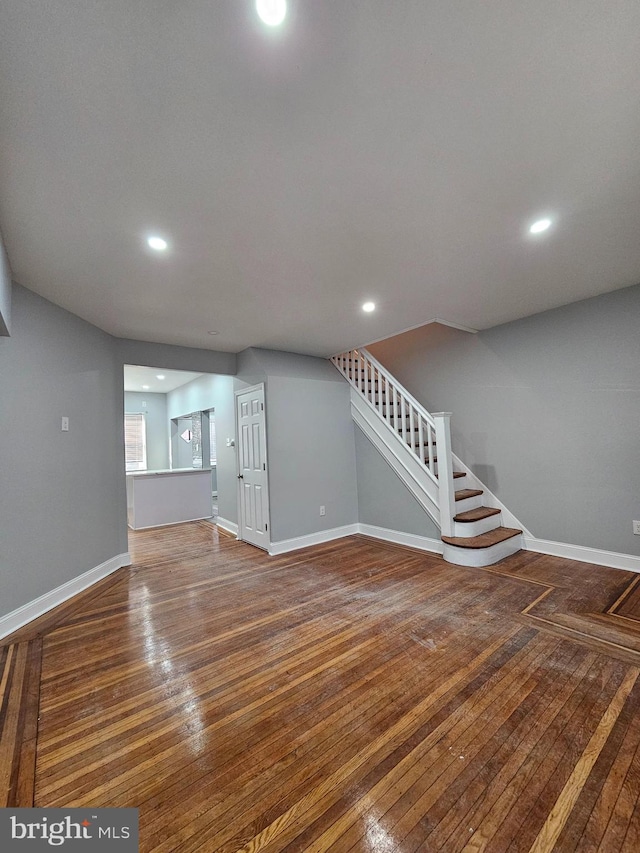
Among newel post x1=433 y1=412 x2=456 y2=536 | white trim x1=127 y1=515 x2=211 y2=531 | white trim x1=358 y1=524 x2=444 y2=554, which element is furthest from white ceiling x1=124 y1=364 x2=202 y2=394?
newel post x1=433 y1=412 x2=456 y2=536

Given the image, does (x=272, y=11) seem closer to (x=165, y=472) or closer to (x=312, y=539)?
(x=312, y=539)

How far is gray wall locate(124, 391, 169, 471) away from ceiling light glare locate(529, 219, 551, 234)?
8.80 meters

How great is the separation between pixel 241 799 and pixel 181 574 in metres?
2.76

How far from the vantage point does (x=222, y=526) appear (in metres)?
5.94

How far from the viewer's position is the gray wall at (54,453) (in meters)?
2.74

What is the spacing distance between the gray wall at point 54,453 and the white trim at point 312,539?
71.5 inches

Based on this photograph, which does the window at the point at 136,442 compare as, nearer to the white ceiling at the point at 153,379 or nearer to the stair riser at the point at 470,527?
the white ceiling at the point at 153,379

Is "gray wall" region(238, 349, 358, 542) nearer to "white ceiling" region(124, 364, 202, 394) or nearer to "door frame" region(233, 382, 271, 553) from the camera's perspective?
"door frame" region(233, 382, 271, 553)

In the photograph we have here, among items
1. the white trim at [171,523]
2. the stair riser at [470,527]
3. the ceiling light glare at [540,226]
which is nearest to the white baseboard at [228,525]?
the white trim at [171,523]

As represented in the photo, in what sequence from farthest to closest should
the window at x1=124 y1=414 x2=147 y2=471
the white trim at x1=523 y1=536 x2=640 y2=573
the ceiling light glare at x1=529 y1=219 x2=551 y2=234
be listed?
the window at x1=124 y1=414 x2=147 y2=471
the white trim at x1=523 y1=536 x2=640 y2=573
the ceiling light glare at x1=529 y1=219 x2=551 y2=234

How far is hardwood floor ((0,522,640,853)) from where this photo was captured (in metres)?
1.23

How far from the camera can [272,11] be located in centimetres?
110

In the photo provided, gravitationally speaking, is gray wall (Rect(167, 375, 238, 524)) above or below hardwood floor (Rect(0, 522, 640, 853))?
above

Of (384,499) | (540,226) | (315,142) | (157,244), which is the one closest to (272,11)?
(315,142)
